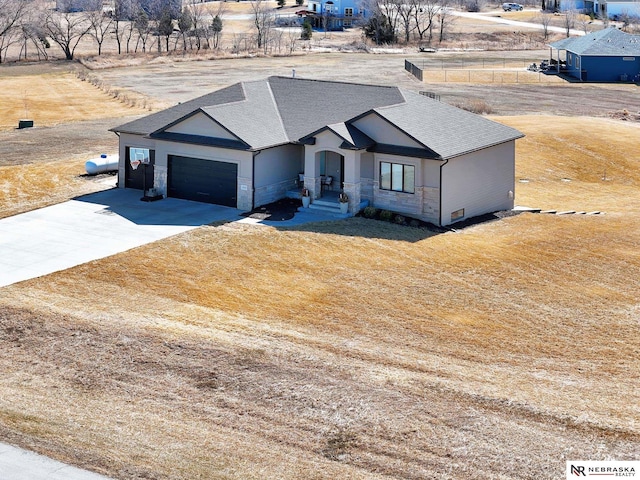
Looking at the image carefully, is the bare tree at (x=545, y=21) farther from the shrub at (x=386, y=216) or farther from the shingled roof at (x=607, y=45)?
the shrub at (x=386, y=216)

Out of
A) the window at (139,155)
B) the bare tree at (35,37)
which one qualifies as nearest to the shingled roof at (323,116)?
the window at (139,155)

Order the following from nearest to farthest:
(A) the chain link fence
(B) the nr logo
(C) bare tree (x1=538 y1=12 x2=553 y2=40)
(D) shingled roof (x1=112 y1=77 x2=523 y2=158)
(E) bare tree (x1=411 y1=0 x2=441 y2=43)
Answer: (B) the nr logo → (D) shingled roof (x1=112 y1=77 x2=523 y2=158) → (A) the chain link fence → (E) bare tree (x1=411 y1=0 x2=441 y2=43) → (C) bare tree (x1=538 y1=12 x2=553 y2=40)

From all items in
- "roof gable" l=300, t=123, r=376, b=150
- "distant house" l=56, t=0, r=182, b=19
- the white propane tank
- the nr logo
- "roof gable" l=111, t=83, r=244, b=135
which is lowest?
the nr logo

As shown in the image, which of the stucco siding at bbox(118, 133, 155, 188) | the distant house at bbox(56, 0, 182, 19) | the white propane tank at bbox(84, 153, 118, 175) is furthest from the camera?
the distant house at bbox(56, 0, 182, 19)

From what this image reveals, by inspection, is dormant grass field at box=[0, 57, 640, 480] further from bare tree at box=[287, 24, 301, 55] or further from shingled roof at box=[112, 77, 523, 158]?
bare tree at box=[287, 24, 301, 55]

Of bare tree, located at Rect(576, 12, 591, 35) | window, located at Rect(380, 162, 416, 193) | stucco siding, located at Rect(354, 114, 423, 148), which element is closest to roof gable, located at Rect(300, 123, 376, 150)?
stucco siding, located at Rect(354, 114, 423, 148)

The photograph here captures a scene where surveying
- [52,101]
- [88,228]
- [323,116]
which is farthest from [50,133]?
[88,228]

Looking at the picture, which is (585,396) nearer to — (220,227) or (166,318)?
(166,318)
